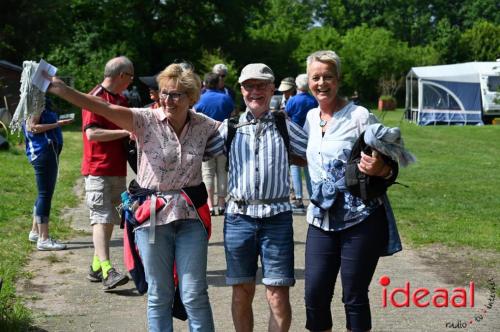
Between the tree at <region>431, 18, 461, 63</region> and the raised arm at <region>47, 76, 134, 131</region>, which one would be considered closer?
the raised arm at <region>47, 76, 134, 131</region>

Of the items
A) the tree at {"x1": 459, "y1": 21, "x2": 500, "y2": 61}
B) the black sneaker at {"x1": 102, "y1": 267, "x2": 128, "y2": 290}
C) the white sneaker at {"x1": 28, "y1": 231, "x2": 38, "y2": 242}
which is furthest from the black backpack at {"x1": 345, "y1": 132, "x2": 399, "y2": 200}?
the tree at {"x1": 459, "y1": 21, "x2": 500, "y2": 61}

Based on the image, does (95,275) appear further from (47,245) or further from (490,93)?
(490,93)

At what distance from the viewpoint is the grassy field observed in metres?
7.93

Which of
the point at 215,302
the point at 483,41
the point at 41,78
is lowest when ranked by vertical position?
the point at 215,302

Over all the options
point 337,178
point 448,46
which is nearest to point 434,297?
point 337,178

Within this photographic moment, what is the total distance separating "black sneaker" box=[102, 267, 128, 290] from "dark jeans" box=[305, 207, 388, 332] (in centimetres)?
241

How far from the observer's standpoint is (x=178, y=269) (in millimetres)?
4672

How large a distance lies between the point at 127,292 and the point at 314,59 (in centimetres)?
295

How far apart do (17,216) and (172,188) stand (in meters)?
6.15

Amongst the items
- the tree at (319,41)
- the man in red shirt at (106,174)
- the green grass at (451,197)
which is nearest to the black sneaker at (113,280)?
the man in red shirt at (106,174)

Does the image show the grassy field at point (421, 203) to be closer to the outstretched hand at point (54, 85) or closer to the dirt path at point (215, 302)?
the dirt path at point (215, 302)

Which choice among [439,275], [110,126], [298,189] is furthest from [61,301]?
[298,189]

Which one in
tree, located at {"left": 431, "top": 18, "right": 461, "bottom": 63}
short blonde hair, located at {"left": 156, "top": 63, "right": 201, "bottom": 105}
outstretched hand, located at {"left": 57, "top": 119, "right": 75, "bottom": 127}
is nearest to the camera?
short blonde hair, located at {"left": 156, "top": 63, "right": 201, "bottom": 105}

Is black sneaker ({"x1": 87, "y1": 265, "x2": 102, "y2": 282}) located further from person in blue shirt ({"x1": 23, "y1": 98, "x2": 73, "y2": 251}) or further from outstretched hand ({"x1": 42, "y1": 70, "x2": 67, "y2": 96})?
outstretched hand ({"x1": 42, "y1": 70, "x2": 67, "y2": 96})
